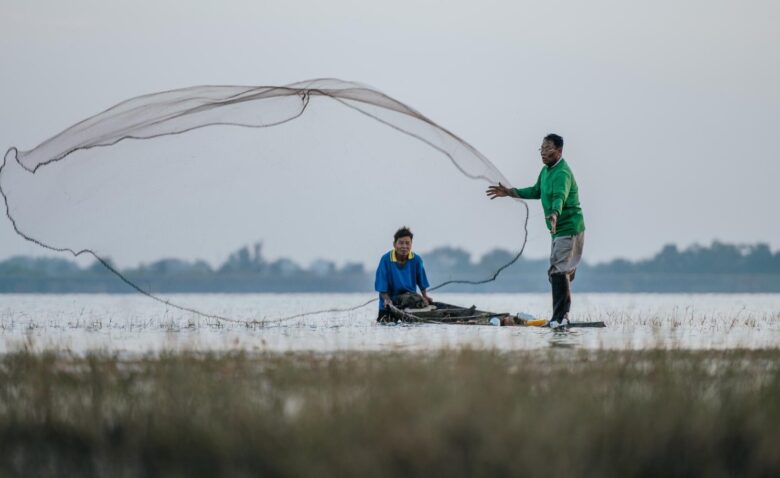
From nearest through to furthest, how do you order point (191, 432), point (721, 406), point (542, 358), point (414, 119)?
point (191, 432)
point (721, 406)
point (542, 358)
point (414, 119)

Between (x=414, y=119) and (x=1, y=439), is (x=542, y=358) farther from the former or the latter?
(x=414, y=119)

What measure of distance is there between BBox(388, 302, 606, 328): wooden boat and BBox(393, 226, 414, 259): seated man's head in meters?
0.72

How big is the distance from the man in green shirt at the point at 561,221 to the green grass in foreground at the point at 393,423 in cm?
664

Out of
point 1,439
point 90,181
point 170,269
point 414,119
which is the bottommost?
point 1,439

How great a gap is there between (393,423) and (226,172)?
8758mm

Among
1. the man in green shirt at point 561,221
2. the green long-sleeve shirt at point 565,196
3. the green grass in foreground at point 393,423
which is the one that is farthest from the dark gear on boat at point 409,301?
the green grass in foreground at point 393,423

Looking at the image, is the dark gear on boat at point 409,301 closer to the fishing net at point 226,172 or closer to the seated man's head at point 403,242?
the seated man's head at point 403,242

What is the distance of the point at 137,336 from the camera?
13.9 m

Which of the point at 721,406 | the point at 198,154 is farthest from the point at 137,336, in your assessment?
the point at 721,406

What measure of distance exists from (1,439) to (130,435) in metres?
0.76

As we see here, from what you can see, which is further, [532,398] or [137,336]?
[137,336]

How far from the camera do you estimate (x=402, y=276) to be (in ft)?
51.6

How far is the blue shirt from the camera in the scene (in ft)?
51.5

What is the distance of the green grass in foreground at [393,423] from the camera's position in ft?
18.9
